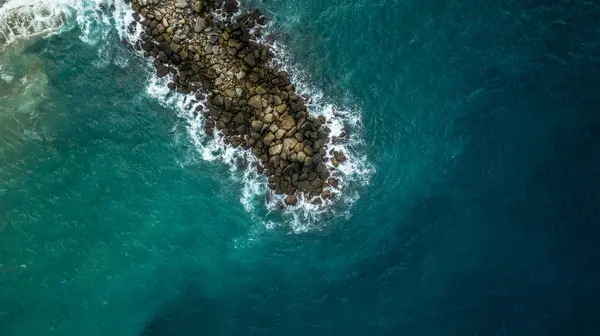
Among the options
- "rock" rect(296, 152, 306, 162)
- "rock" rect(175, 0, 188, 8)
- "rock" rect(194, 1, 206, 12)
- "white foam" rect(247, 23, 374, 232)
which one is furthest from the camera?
"white foam" rect(247, 23, 374, 232)

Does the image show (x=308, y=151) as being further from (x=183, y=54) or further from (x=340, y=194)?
(x=183, y=54)

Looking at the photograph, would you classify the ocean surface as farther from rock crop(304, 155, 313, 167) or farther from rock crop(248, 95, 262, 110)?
rock crop(248, 95, 262, 110)

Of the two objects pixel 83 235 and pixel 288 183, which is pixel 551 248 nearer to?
pixel 288 183

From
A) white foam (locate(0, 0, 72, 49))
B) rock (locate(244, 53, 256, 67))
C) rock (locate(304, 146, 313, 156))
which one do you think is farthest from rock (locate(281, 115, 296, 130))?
white foam (locate(0, 0, 72, 49))

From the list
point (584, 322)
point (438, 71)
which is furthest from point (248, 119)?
point (584, 322)

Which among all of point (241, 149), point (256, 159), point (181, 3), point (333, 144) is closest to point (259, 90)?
point (241, 149)

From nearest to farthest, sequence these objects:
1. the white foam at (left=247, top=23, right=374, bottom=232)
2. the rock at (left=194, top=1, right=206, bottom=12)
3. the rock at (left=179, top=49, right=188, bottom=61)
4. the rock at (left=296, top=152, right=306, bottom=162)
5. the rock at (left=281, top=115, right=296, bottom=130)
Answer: the rock at (left=296, top=152, right=306, bottom=162)
the rock at (left=281, top=115, right=296, bottom=130)
the rock at (left=194, top=1, right=206, bottom=12)
the rock at (left=179, top=49, right=188, bottom=61)
the white foam at (left=247, top=23, right=374, bottom=232)

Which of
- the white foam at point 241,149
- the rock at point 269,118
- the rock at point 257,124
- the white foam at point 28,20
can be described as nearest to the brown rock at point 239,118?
the rock at point 257,124
